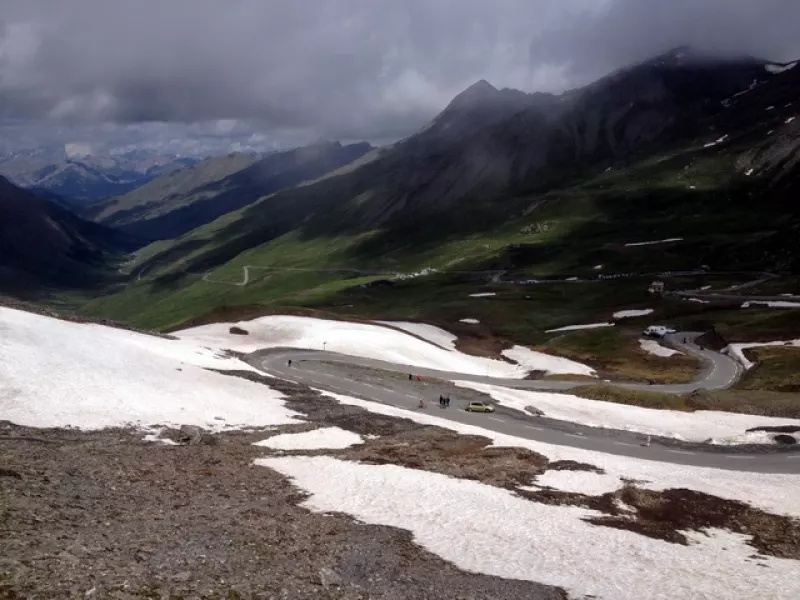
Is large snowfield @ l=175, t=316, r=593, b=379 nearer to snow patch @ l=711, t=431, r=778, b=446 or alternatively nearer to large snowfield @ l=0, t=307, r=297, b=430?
large snowfield @ l=0, t=307, r=297, b=430

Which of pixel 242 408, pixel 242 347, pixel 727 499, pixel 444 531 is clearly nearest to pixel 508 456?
pixel 727 499

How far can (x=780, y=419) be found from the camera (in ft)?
191

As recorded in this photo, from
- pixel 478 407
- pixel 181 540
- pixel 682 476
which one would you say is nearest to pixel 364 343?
pixel 478 407

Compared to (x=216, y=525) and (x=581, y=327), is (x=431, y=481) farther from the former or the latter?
(x=581, y=327)

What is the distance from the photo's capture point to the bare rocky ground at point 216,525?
1686 centimetres

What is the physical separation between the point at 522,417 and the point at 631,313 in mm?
105434

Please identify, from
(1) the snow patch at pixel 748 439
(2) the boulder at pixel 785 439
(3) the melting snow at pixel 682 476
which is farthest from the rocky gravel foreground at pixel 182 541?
(2) the boulder at pixel 785 439

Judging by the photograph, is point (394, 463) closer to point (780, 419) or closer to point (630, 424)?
point (630, 424)

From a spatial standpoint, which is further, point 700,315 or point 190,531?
point 700,315

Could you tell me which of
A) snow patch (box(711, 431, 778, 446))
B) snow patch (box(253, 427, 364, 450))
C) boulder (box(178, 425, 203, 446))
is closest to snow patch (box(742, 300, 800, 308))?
snow patch (box(711, 431, 778, 446))

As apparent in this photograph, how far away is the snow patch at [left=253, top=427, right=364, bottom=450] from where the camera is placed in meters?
38.6

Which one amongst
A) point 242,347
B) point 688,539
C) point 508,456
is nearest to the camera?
point 688,539

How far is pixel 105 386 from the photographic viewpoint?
139 feet

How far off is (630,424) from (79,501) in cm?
4848
